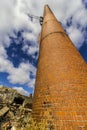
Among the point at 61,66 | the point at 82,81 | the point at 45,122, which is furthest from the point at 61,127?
the point at 61,66

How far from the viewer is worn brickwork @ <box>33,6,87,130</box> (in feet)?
17.0

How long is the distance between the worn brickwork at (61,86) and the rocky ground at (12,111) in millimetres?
1540

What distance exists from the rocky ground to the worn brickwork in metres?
1.54

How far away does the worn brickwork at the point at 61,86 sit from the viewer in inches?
204

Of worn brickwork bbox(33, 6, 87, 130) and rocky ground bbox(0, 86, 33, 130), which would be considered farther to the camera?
rocky ground bbox(0, 86, 33, 130)

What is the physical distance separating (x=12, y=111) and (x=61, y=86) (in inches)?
207

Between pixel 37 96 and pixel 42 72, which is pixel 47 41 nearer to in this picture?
pixel 42 72

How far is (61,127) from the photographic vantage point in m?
5.08

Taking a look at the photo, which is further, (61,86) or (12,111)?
(12,111)

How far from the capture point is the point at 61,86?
5.94m

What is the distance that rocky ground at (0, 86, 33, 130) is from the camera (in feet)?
24.6

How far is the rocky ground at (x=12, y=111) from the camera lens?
751 centimetres

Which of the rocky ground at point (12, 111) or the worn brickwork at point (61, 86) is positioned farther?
the rocky ground at point (12, 111)

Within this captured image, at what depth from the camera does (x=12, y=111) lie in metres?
10.2
